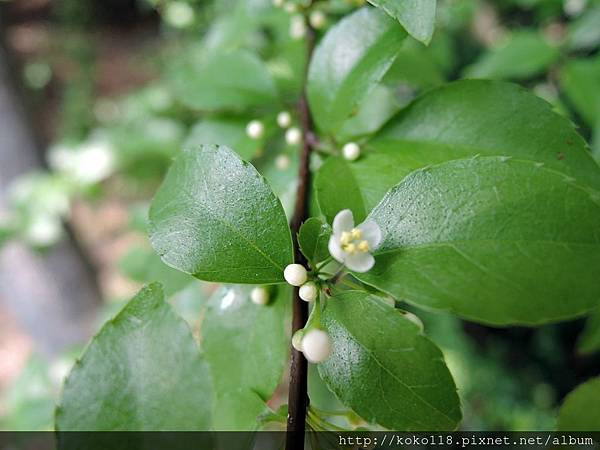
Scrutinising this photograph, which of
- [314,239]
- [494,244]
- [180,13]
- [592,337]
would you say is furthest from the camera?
[180,13]

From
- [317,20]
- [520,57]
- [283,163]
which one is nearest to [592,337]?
[520,57]

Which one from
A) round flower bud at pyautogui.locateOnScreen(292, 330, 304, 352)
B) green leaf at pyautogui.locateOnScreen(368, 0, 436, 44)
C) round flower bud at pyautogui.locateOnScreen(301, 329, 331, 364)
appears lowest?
round flower bud at pyautogui.locateOnScreen(292, 330, 304, 352)

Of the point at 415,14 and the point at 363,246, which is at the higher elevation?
the point at 415,14

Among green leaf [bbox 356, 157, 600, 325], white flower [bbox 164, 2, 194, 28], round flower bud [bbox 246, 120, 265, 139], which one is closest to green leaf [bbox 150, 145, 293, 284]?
green leaf [bbox 356, 157, 600, 325]

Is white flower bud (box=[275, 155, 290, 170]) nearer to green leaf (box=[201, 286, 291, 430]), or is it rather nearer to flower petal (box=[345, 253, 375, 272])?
green leaf (box=[201, 286, 291, 430])

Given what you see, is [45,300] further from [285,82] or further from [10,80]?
[285,82]

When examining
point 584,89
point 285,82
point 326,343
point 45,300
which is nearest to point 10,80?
point 45,300

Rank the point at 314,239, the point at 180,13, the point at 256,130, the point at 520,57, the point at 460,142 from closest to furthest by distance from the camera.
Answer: the point at 314,239, the point at 460,142, the point at 256,130, the point at 520,57, the point at 180,13

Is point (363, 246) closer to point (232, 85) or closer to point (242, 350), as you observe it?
point (242, 350)
